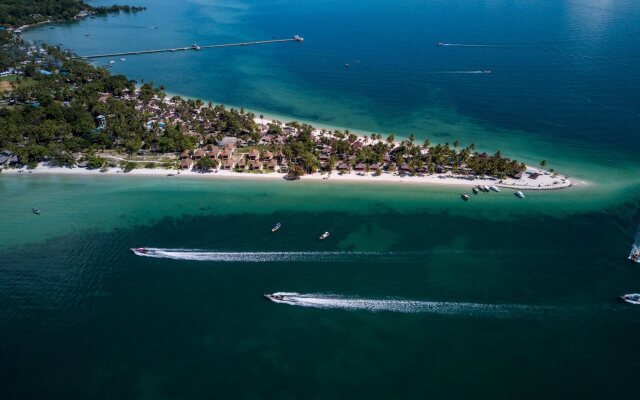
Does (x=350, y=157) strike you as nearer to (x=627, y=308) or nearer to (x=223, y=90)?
(x=627, y=308)

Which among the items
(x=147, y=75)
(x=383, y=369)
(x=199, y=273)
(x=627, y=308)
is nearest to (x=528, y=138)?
(x=627, y=308)

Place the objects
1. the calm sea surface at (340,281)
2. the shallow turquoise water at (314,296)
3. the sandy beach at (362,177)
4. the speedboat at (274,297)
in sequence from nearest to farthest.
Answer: the shallow turquoise water at (314,296) < the calm sea surface at (340,281) < the speedboat at (274,297) < the sandy beach at (362,177)

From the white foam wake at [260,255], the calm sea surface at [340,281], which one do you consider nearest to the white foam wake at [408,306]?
the calm sea surface at [340,281]

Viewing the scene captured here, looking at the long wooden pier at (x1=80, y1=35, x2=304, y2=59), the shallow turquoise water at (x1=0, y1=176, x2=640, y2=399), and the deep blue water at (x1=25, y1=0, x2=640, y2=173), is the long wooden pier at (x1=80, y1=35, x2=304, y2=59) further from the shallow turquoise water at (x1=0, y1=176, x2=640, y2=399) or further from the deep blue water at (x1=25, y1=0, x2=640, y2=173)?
the shallow turquoise water at (x1=0, y1=176, x2=640, y2=399)

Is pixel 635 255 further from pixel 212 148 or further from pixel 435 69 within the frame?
pixel 435 69

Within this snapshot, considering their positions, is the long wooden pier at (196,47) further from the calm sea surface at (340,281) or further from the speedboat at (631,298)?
the speedboat at (631,298)

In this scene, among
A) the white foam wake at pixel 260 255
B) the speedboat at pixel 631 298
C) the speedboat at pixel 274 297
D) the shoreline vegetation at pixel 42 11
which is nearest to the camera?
the speedboat at pixel 631 298

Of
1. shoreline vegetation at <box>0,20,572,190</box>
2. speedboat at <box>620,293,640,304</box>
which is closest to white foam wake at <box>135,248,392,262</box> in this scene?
shoreline vegetation at <box>0,20,572,190</box>

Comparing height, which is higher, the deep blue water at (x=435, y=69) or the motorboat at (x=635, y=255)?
the deep blue water at (x=435, y=69)
